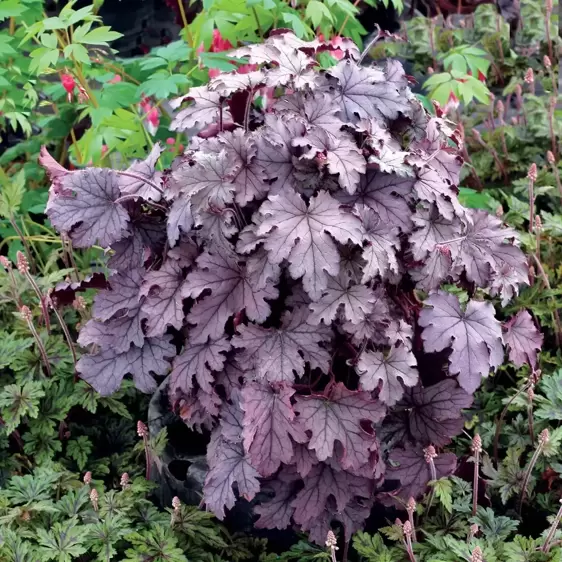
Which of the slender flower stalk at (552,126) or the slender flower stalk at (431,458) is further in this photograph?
the slender flower stalk at (552,126)

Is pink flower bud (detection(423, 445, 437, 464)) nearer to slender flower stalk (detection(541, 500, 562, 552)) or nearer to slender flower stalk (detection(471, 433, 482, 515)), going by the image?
slender flower stalk (detection(471, 433, 482, 515))

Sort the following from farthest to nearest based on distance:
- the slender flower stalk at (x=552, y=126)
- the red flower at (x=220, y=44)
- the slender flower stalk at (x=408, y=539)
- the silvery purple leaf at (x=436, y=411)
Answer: the slender flower stalk at (x=552, y=126) → the red flower at (x=220, y=44) → the silvery purple leaf at (x=436, y=411) → the slender flower stalk at (x=408, y=539)

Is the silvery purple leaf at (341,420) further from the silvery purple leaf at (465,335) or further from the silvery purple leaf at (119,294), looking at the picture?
the silvery purple leaf at (119,294)

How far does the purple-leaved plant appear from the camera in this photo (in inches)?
56.9

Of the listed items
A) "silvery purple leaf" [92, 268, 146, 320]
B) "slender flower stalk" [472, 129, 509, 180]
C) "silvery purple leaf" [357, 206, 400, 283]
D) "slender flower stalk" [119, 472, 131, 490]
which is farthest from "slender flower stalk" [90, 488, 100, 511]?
"slender flower stalk" [472, 129, 509, 180]

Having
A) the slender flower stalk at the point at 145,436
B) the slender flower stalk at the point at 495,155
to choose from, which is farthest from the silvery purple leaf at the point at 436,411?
the slender flower stalk at the point at 495,155

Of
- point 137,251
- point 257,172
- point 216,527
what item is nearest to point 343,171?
point 257,172

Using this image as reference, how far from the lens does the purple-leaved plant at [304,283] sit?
1.44 meters

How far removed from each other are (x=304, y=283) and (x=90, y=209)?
0.58 m

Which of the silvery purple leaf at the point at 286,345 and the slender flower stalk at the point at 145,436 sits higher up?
the silvery purple leaf at the point at 286,345

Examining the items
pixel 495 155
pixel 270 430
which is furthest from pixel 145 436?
pixel 495 155

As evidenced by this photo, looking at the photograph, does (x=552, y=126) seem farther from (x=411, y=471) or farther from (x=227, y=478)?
(x=227, y=478)

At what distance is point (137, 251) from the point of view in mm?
1699

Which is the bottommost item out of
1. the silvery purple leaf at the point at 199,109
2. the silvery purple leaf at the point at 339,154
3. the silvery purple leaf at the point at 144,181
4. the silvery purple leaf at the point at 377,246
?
the silvery purple leaf at the point at 377,246
